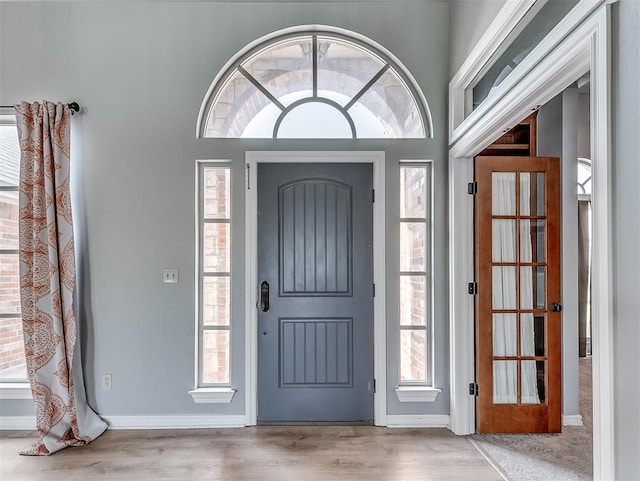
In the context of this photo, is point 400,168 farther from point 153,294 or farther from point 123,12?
point 123,12

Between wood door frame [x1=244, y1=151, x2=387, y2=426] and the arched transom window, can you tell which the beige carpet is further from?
the arched transom window

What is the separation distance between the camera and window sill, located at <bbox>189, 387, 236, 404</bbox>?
2.97 meters

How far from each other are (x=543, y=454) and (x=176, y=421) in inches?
96.2

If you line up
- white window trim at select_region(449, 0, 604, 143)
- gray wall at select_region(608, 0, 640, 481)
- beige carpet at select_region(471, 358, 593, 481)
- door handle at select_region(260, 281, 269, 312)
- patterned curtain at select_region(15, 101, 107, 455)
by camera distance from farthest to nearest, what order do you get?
door handle at select_region(260, 281, 269, 312)
patterned curtain at select_region(15, 101, 107, 455)
beige carpet at select_region(471, 358, 593, 481)
white window trim at select_region(449, 0, 604, 143)
gray wall at select_region(608, 0, 640, 481)

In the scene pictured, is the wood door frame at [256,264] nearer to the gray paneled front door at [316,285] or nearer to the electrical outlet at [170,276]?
the gray paneled front door at [316,285]

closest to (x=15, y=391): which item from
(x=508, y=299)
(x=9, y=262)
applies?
(x=9, y=262)

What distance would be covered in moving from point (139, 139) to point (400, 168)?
6.27 feet

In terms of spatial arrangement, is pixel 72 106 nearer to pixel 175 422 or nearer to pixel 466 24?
pixel 175 422

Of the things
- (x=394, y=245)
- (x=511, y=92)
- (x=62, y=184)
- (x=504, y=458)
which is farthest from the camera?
(x=394, y=245)

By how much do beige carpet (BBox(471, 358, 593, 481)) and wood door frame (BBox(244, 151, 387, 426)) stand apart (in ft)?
2.50

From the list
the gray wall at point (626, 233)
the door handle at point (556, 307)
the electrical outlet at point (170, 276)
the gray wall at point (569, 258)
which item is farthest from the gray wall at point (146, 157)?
the gray wall at point (626, 233)

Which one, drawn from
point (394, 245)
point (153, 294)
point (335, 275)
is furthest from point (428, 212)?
point (153, 294)

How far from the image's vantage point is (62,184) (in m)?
2.88

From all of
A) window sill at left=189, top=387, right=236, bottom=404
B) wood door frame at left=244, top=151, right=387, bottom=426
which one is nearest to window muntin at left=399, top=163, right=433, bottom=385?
wood door frame at left=244, top=151, right=387, bottom=426
